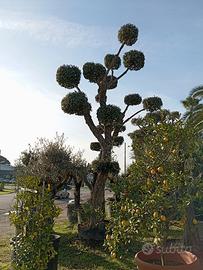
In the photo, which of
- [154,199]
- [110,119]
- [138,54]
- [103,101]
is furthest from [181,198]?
[138,54]

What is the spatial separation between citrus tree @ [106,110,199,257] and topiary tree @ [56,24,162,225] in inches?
222

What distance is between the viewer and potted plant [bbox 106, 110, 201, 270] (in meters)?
5.19

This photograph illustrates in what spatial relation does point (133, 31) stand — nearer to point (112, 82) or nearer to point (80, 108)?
point (112, 82)

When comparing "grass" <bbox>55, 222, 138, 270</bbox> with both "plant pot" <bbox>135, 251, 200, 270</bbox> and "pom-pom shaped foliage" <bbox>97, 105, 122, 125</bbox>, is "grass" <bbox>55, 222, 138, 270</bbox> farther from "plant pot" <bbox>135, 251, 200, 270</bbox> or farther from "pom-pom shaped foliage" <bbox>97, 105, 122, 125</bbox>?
"pom-pom shaped foliage" <bbox>97, 105, 122, 125</bbox>

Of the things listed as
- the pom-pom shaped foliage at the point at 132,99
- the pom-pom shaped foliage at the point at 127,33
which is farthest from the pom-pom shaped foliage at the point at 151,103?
the pom-pom shaped foliage at the point at 127,33

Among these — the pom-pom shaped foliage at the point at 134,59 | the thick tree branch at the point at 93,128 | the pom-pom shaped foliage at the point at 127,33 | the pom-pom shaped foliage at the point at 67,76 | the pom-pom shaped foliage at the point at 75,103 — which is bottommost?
the thick tree branch at the point at 93,128

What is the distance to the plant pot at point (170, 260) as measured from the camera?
5.17m

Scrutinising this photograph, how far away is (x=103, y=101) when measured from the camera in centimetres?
1238

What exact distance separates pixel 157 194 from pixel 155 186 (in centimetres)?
29

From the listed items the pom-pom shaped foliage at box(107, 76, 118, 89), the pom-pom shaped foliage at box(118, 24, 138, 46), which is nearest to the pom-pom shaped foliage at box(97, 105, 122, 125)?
the pom-pom shaped foliage at box(107, 76, 118, 89)

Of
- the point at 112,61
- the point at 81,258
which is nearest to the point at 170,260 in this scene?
the point at 81,258

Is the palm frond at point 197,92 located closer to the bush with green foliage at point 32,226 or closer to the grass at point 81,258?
the grass at point 81,258

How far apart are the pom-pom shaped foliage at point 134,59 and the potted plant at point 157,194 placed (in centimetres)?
693

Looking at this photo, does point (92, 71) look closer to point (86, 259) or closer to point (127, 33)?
point (127, 33)
